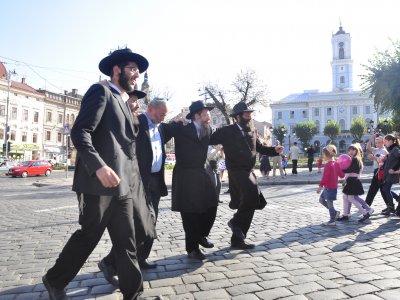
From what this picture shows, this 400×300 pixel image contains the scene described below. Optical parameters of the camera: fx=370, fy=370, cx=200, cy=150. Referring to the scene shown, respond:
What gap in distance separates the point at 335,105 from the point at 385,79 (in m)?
65.7

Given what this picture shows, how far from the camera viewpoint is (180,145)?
446 centimetres

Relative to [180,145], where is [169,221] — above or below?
below

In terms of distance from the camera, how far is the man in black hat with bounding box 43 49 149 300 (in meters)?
2.65

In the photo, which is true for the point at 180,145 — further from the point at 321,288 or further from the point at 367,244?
the point at 367,244

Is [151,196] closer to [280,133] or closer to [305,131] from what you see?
[280,133]

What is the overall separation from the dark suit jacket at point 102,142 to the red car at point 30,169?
28.6 meters

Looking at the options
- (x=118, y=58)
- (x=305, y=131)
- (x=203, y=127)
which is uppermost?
(x=305, y=131)

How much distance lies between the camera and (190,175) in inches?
173

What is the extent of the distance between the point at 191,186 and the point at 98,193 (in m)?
1.80

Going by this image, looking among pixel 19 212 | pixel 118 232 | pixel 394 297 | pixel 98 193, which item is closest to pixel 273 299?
pixel 394 297

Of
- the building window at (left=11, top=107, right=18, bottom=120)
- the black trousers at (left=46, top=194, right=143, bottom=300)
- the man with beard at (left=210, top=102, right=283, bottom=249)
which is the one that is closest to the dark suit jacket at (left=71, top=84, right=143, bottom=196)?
the black trousers at (left=46, top=194, right=143, bottom=300)

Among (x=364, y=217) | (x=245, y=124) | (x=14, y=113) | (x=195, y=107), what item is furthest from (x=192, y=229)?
(x=14, y=113)

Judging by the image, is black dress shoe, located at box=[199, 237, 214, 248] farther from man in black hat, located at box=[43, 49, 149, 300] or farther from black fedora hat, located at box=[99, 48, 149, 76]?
black fedora hat, located at box=[99, 48, 149, 76]

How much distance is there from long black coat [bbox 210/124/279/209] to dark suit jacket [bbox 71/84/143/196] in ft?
6.93
